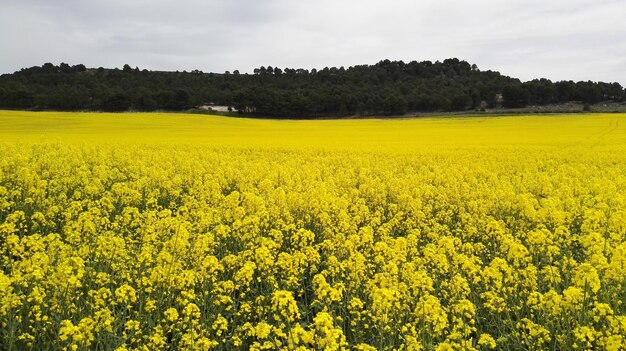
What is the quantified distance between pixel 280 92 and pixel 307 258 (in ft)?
211

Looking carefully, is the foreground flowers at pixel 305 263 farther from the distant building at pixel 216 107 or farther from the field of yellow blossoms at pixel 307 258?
the distant building at pixel 216 107

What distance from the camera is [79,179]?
10.0 m

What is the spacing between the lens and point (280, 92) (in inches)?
2687

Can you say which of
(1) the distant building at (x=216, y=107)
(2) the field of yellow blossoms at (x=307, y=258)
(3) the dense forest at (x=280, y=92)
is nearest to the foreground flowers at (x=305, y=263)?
(2) the field of yellow blossoms at (x=307, y=258)

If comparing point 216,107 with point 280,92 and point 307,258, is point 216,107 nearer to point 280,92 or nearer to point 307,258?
point 280,92

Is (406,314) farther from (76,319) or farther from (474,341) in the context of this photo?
(76,319)

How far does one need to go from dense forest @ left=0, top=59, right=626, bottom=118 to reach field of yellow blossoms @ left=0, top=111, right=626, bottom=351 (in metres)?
44.0

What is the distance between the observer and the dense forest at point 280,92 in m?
54.6

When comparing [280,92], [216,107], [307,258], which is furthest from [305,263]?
[216,107]

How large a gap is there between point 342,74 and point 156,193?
83.8 m

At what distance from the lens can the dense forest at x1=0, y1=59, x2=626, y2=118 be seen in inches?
2151

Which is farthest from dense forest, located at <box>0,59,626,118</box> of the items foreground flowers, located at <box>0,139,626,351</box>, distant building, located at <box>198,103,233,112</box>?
foreground flowers, located at <box>0,139,626,351</box>

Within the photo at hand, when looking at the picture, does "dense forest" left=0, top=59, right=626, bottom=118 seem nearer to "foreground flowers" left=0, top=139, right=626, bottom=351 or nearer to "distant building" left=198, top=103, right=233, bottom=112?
"distant building" left=198, top=103, right=233, bottom=112

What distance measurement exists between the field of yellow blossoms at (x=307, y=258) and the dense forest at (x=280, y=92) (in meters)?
44.0
